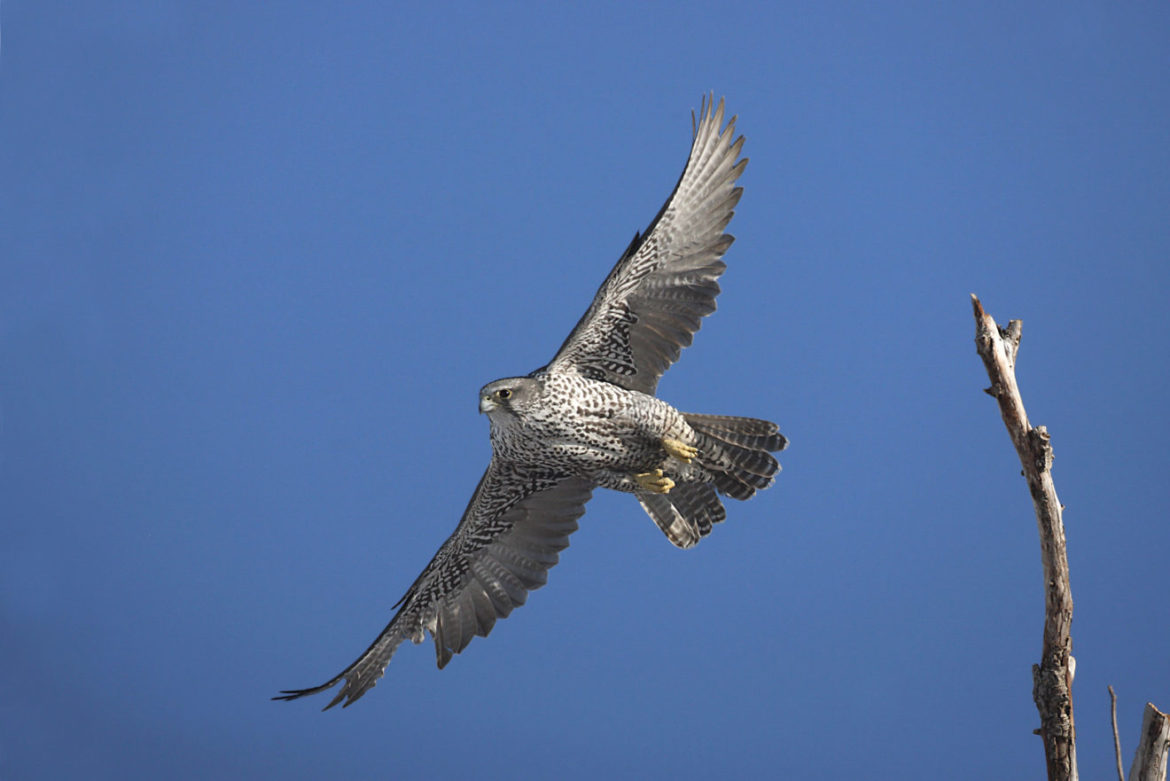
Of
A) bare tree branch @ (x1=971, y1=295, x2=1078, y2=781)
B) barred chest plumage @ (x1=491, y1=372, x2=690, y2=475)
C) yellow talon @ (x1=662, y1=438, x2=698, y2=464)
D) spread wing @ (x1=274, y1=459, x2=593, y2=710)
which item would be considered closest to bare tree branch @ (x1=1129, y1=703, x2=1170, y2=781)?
bare tree branch @ (x1=971, y1=295, x2=1078, y2=781)

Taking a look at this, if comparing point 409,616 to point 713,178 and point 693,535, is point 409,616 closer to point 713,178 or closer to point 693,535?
point 693,535

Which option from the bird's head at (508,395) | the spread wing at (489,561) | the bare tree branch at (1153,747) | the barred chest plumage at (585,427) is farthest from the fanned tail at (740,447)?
the bare tree branch at (1153,747)

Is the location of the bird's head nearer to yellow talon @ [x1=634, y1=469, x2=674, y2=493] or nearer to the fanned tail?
A: yellow talon @ [x1=634, y1=469, x2=674, y2=493]

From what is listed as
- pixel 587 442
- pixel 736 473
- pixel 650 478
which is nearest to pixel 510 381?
pixel 587 442

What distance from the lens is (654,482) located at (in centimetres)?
486

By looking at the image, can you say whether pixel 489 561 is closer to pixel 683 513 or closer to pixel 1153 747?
pixel 683 513

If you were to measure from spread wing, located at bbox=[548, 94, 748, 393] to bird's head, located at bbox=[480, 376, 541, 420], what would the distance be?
50 centimetres

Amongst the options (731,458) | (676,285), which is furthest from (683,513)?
(676,285)

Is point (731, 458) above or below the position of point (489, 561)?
above

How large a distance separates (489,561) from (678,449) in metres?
1.07

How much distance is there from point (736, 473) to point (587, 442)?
2.41 ft

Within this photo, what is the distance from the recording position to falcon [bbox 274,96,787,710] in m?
4.70

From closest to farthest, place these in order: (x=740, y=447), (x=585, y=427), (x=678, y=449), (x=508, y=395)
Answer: (x=508, y=395), (x=585, y=427), (x=678, y=449), (x=740, y=447)

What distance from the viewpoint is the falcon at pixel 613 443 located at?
15.4 feet
